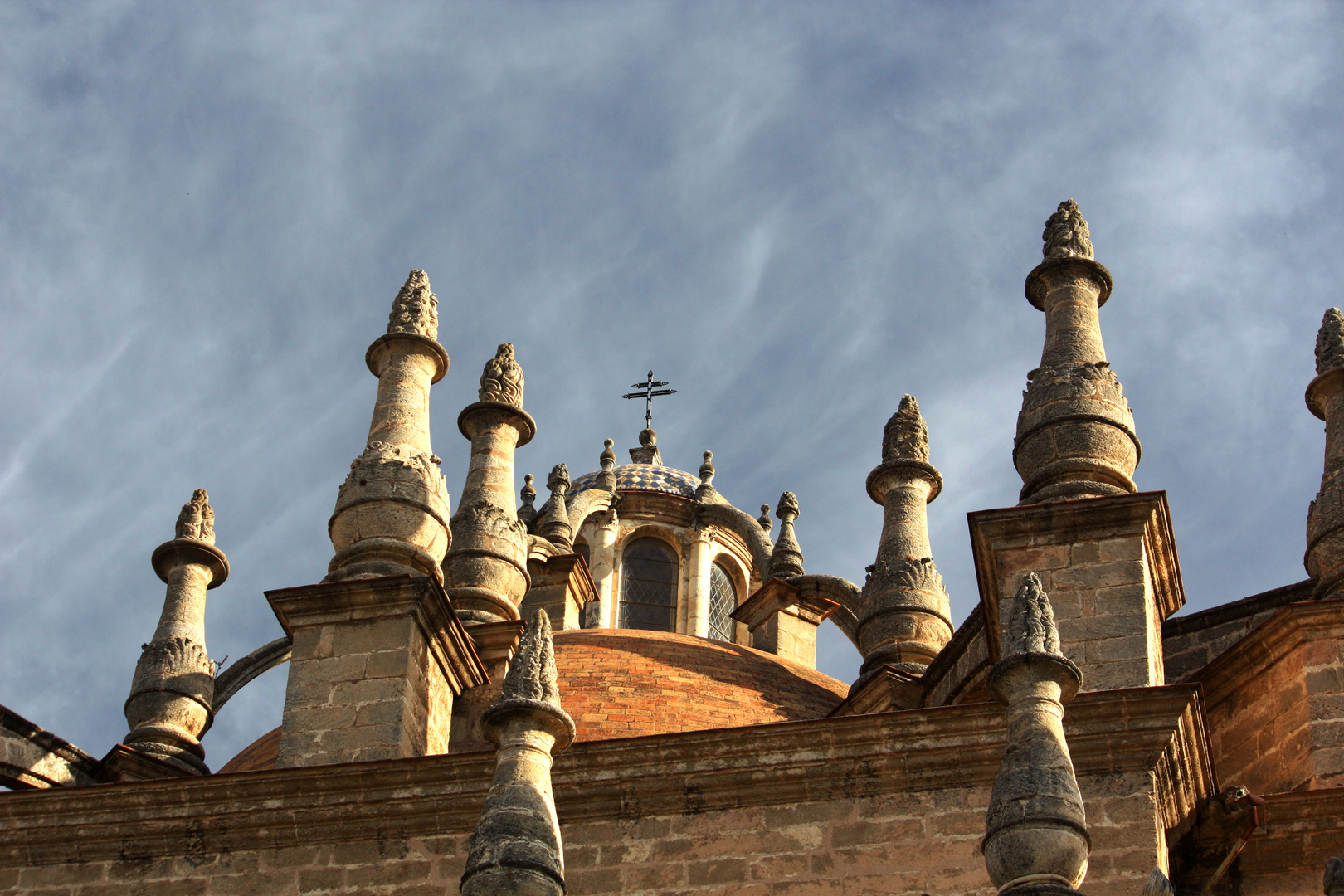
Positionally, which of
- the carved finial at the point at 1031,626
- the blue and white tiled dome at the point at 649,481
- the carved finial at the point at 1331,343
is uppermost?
the blue and white tiled dome at the point at 649,481

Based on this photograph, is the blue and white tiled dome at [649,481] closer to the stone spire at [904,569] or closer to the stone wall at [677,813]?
the stone spire at [904,569]

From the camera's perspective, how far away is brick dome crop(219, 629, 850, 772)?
50.5ft

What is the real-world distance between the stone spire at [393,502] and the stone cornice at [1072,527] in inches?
153

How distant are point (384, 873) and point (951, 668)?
556 centimetres

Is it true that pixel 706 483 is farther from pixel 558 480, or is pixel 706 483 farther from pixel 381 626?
pixel 381 626

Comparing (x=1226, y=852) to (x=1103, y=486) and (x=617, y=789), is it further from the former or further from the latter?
(x=617, y=789)

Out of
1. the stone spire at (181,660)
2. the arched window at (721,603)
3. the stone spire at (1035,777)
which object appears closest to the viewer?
the stone spire at (1035,777)

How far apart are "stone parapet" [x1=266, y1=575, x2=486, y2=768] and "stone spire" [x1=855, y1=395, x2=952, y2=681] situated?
5.01m

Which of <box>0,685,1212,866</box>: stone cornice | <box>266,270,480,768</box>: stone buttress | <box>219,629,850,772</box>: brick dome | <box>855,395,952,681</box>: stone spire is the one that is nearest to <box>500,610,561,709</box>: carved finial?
<box>0,685,1212,866</box>: stone cornice

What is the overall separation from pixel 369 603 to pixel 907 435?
21.5 feet

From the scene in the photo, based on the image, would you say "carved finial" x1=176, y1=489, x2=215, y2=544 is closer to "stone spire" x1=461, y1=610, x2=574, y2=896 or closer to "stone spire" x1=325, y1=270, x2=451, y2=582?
"stone spire" x1=325, y1=270, x2=451, y2=582

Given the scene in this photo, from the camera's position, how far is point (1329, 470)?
13945 mm

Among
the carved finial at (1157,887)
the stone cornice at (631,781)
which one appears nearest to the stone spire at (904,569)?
the stone cornice at (631,781)

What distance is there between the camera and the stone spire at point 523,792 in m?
7.58
